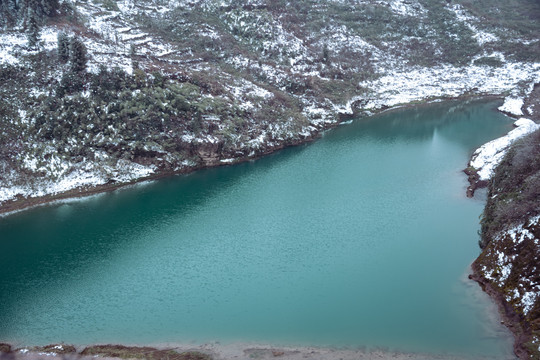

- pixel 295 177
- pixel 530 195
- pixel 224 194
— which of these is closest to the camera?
pixel 530 195

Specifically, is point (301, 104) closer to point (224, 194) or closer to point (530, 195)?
point (224, 194)

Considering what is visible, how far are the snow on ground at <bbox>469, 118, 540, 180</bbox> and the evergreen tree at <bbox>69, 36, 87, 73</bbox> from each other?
7332cm

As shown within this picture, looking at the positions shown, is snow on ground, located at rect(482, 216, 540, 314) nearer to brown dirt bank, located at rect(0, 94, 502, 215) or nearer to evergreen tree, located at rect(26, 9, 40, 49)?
brown dirt bank, located at rect(0, 94, 502, 215)

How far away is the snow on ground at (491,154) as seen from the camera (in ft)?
208

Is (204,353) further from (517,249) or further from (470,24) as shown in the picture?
(470,24)

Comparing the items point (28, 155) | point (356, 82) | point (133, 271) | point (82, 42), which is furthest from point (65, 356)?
point (356, 82)

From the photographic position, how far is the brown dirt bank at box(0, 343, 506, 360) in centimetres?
3450

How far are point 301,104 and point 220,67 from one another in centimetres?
2303

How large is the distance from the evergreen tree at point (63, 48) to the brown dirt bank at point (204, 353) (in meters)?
58.4

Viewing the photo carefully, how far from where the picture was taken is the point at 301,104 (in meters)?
94.8

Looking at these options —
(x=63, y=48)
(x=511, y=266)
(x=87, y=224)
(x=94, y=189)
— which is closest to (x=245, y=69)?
(x=63, y=48)

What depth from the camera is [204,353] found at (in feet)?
117

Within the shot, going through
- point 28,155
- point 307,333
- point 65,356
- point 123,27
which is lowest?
point 65,356

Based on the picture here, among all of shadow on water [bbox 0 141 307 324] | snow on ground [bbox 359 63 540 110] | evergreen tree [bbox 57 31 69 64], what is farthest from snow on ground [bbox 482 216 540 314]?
evergreen tree [bbox 57 31 69 64]
